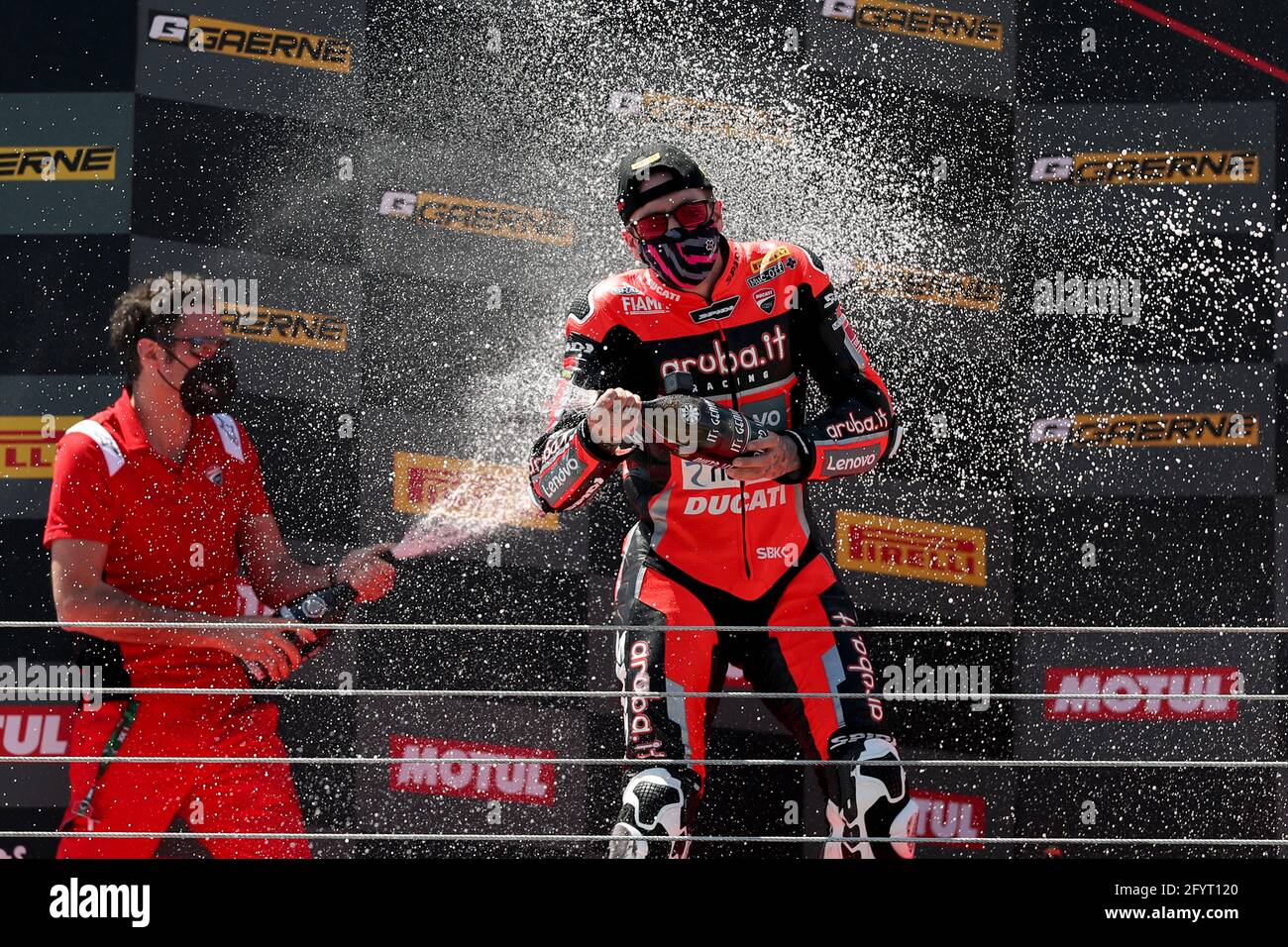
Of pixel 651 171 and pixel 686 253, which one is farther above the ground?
pixel 651 171

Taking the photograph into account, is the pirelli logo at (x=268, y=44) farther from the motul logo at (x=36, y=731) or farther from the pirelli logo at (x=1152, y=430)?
the pirelli logo at (x=1152, y=430)

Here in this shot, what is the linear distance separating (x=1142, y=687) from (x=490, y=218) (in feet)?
6.31

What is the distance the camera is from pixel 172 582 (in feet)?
10.0

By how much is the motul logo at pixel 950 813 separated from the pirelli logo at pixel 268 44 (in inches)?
89.0

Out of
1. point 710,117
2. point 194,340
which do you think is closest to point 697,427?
point 710,117

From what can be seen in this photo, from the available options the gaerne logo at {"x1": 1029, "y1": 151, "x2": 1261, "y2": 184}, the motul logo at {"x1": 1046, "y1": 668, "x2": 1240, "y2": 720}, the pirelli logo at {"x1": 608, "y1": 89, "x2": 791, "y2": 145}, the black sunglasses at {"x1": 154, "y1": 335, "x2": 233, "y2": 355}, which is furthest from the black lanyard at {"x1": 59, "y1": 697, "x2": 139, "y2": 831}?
the gaerne logo at {"x1": 1029, "y1": 151, "x2": 1261, "y2": 184}

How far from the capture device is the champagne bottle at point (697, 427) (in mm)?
2395

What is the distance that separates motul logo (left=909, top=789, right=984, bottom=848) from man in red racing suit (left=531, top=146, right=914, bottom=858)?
2.85ft

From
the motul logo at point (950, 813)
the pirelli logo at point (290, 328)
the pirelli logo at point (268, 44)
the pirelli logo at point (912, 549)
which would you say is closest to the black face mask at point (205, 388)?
the pirelli logo at point (290, 328)

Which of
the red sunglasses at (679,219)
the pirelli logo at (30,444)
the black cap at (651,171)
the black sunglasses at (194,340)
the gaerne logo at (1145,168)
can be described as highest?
the gaerne logo at (1145,168)

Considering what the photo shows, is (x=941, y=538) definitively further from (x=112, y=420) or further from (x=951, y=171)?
(x=112, y=420)

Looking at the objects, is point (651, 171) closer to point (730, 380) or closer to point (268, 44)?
point (730, 380)

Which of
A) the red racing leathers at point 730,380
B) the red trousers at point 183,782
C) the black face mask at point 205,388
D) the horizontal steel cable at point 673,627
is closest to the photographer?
the horizontal steel cable at point 673,627

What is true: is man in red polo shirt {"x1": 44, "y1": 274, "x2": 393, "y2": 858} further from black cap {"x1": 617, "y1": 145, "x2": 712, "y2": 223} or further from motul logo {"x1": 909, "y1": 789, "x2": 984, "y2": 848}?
motul logo {"x1": 909, "y1": 789, "x2": 984, "y2": 848}
